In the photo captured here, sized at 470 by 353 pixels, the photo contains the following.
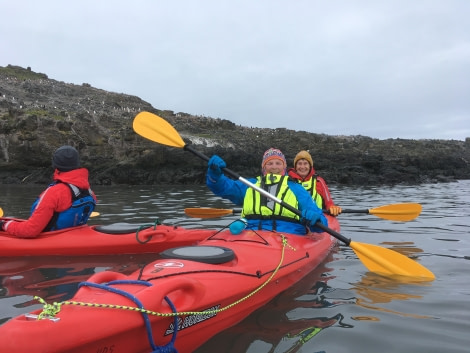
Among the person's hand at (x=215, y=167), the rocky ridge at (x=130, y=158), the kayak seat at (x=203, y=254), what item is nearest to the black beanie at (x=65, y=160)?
the person's hand at (x=215, y=167)

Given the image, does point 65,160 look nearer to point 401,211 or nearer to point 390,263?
point 390,263

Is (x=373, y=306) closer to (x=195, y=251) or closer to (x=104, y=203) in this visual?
(x=195, y=251)

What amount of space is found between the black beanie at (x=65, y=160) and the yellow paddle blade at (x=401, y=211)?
14.4 ft

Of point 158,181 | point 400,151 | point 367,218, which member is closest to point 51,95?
point 158,181

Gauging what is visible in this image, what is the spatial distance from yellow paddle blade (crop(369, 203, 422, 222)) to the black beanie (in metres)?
4.38

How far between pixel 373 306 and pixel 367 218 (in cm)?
522

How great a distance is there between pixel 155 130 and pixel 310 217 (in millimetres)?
2577

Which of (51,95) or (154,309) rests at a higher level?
(51,95)

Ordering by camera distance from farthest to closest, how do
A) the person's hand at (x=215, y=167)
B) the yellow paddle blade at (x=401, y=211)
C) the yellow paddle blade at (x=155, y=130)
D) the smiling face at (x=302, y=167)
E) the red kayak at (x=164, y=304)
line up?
1. the smiling face at (x=302, y=167)
2. the yellow paddle blade at (x=401, y=211)
3. the yellow paddle blade at (x=155, y=130)
4. the person's hand at (x=215, y=167)
5. the red kayak at (x=164, y=304)

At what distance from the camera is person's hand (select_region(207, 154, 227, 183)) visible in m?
4.95

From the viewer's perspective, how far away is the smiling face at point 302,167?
21.4 feet

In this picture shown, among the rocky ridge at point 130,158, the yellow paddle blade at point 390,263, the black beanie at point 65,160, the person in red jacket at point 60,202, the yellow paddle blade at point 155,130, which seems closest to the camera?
the yellow paddle blade at point 390,263

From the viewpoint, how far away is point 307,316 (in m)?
3.08

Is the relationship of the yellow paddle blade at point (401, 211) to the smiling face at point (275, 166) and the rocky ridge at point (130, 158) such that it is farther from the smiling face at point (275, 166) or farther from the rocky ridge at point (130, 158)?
the rocky ridge at point (130, 158)
